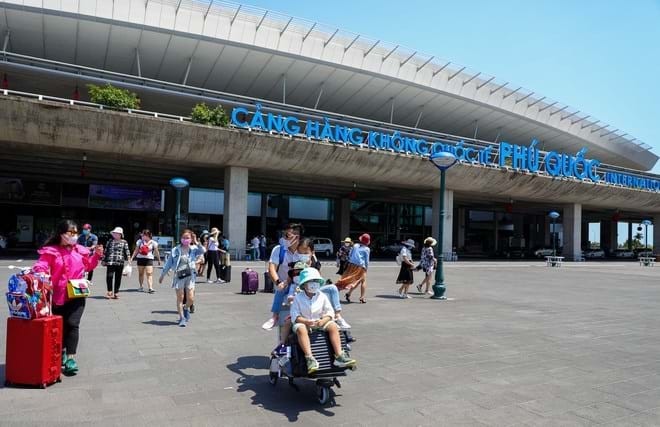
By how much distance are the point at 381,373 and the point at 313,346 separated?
1436mm

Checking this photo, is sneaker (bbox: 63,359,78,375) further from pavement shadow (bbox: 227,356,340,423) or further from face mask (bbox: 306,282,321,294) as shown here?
face mask (bbox: 306,282,321,294)

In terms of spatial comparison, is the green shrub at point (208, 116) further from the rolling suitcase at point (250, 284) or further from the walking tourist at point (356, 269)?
the walking tourist at point (356, 269)

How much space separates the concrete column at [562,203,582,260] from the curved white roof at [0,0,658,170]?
858cm

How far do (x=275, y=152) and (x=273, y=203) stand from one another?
1931 cm

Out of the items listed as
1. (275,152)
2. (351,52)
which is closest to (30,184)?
(275,152)

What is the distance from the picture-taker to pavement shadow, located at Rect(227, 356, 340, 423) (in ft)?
15.8

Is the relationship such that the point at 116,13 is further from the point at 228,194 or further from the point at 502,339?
the point at 502,339

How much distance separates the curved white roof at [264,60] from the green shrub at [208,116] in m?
7.82

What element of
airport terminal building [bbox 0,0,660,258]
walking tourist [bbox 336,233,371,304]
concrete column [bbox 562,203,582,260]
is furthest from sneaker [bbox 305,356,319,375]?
concrete column [bbox 562,203,582,260]

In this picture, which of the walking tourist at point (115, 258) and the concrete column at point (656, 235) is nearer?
the walking tourist at point (115, 258)

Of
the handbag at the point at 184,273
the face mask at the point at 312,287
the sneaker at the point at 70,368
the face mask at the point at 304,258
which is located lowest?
the sneaker at the point at 70,368

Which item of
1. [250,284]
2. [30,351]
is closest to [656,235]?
[250,284]

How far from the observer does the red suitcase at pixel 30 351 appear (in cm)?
511

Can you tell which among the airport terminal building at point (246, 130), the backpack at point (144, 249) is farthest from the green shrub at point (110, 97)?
the backpack at point (144, 249)
